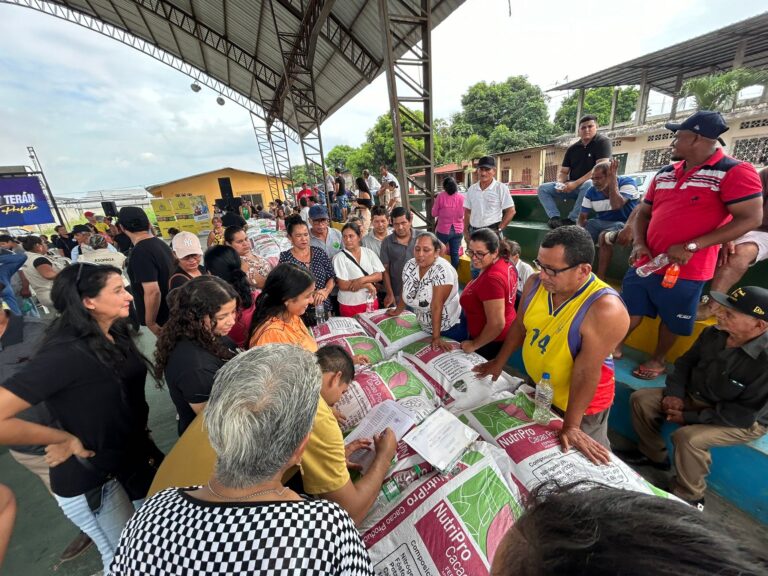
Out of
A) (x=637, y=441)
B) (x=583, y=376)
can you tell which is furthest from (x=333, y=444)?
(x=637, y=441)

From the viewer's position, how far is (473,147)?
2105 centimetres

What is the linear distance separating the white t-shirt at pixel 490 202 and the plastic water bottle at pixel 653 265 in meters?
2.18

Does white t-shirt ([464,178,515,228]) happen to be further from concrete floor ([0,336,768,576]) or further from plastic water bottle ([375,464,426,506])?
plastic water bottle ([375,464,426,506])

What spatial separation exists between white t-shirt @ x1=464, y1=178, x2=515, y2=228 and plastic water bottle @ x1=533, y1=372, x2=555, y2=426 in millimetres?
2862

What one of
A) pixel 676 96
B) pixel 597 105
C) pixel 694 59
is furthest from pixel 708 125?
pixel 597 105

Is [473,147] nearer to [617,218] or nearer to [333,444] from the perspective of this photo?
[617,218]

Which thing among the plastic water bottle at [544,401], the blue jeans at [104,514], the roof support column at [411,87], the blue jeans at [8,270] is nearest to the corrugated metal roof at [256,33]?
the roof support column at [411,87]

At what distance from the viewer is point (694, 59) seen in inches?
569

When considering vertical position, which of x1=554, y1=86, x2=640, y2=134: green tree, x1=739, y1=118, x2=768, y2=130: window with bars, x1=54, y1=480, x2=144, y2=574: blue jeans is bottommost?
x1=54, y1=480, x2=144, y2=574: blue jeans

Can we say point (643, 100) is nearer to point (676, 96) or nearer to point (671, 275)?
point (676, 96)

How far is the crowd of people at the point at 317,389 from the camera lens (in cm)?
65

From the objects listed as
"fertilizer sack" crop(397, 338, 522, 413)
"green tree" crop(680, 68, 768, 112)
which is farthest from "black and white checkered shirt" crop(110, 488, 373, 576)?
"green tree" crop(680, 68, 768, 112)

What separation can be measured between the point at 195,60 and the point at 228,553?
18.6 metres

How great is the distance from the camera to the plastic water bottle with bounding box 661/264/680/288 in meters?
1.84
